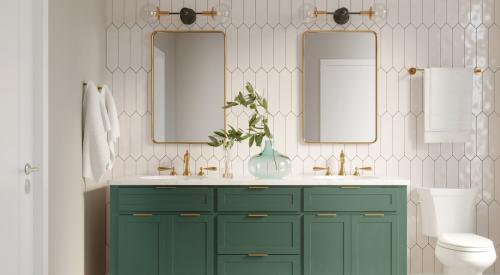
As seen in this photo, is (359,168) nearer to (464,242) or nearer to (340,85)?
(340,85)

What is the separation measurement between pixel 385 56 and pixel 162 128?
72.5 inches

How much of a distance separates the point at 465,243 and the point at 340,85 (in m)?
1.43

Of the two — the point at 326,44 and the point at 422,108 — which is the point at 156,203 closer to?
the point at 326,44

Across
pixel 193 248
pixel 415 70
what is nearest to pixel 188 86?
pixel 193 248

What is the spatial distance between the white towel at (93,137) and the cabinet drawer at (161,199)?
0.23m

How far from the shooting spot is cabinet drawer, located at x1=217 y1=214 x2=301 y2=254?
309cm

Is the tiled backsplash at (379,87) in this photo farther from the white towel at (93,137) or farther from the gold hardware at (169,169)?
the white towel at (93,137)

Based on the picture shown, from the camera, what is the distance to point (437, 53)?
11.9ft

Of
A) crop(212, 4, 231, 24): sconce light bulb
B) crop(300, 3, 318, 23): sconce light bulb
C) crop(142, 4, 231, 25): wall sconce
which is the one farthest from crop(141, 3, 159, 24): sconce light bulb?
crop(300, 3, 318, 23): sconce light bulb

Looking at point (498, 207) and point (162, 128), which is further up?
point (162, 128)

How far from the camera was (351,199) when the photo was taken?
310 centimetres
